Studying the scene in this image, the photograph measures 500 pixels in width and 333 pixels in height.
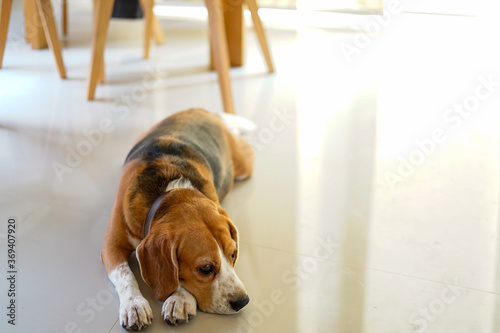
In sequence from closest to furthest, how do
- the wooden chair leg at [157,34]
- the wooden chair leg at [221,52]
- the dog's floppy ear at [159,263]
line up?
1. the dog's floppy ear at [159,263]
2. the wooden chair leg at [221,52]
3. the wooden chair leg at [157,34]

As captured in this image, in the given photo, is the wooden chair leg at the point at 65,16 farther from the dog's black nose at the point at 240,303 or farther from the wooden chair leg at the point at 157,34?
the dog's black nose at the point at 240,303

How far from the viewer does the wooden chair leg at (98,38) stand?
2766 mm

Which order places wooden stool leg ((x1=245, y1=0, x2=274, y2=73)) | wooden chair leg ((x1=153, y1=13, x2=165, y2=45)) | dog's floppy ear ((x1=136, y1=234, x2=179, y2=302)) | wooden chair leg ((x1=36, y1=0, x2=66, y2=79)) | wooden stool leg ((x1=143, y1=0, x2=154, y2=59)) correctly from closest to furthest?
dog's floppy ear ((x1=136, y1=234, x2=179, y2=302)) < wooden chair leg ((x1=36, y1=0, x2=66, y2=79)) < wooden stool leg ((x1=245, y1=0, x2=274, y2=73)) < wooden stool leg ((x1=143, y1=0, x2=154, y2=59)) < wooden chair leg ((x1=153, y1=13, x2=165, y2=45))

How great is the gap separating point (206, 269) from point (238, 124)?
1158 mm

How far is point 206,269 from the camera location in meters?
1.43

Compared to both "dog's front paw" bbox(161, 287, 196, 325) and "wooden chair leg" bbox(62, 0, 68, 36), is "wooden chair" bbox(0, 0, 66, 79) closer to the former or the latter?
"wooden chair leg" bbox(62, 0, 68, 36)

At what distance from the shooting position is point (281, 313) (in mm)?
1521

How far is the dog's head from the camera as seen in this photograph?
141 centimetres

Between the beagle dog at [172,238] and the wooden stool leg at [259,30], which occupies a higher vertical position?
the wooden stool leg at [259,30]

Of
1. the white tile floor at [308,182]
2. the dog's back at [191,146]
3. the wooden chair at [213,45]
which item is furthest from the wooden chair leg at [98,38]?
the dog's back at [191,146]

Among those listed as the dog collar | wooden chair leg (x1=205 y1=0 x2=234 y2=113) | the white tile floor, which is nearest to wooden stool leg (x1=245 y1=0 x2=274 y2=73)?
the white tile floor

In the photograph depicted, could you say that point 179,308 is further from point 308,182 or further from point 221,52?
point 221,52

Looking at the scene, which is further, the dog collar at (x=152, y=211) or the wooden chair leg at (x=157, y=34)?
the wooden chair leg at (x=157, y=34)

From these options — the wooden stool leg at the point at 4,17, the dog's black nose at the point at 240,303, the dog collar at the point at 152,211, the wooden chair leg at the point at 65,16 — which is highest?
the wooden stool leg at the point at 4,17
